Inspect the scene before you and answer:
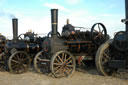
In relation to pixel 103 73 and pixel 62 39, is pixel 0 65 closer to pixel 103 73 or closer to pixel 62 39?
pixel 62 39

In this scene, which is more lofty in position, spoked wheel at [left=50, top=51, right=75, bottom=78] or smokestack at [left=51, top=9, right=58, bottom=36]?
smokestack at [left=51, top=9, right=58, bottom=36]

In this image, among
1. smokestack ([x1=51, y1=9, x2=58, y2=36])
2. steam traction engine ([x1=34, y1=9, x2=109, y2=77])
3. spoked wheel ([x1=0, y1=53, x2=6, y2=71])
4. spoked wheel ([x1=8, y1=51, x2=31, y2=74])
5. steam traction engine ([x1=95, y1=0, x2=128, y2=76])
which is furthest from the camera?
spoked wheel ([x1=0, y1=53, x2=6, y2=71])

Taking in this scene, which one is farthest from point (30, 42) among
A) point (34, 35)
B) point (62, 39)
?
point (62, 39)

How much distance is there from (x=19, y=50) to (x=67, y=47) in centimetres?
262

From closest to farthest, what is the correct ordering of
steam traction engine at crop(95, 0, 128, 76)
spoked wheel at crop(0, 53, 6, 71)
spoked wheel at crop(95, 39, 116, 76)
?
steam traction engine at crop(95, 0, 128, 76), spoked wheel at crop(95, 39, 116, 76), spoked wheel at crop(0, 53, 6, 71)

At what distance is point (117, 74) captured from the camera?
701 centimetres

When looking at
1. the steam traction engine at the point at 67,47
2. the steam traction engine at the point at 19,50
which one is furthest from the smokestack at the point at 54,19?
the steam traction engine at the point at 19,50

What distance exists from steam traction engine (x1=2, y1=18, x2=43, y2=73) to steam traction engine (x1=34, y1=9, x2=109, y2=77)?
0.74 meters

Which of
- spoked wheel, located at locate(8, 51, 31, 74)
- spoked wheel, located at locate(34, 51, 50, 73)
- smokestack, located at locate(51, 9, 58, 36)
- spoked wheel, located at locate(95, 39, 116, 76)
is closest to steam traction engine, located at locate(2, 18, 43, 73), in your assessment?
spoked wheel, located at locate(8, 51, 31, 74)

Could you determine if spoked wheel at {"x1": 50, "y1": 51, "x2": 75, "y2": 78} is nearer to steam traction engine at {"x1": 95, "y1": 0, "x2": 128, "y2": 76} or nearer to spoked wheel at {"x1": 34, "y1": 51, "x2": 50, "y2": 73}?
spoked wheel at {"x1": 34, "y1": 51, "x2": 50, "y2": 73}

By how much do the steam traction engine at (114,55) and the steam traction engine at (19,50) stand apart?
3.34m

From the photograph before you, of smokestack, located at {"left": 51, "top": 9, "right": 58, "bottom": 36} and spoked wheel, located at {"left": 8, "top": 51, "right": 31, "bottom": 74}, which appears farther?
spoked wheel, located at {"left": 8, "top": 51, "right": 31, "bottom": 74}

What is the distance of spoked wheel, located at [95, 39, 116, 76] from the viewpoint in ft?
20.9

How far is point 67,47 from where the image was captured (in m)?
7.39
